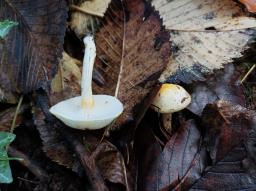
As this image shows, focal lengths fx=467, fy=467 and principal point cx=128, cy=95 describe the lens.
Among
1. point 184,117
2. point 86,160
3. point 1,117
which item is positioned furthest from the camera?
point 184,117

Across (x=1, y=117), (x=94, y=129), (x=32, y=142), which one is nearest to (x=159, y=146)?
(x=94, y=129)

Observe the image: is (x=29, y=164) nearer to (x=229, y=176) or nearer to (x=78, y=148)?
(x=78, y=148)

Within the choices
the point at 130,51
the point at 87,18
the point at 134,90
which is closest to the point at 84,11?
the point at 87,18

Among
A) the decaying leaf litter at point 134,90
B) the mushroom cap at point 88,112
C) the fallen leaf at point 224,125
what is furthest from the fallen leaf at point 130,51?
the fallen leaf at point 224,125

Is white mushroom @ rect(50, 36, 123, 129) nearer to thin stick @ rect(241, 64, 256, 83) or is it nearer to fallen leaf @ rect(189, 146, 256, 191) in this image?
fallen leaf @ rect(189, 146, 256, 191)

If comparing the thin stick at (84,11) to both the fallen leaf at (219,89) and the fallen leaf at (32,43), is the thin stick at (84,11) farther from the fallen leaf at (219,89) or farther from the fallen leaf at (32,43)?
the fallen leaf at (219,89)

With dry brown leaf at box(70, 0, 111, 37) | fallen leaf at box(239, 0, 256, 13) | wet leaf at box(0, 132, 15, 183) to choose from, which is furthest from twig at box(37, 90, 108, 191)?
fallen leaf at box(239, 0, 256, 13)

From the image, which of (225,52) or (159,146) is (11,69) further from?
(225,52)
